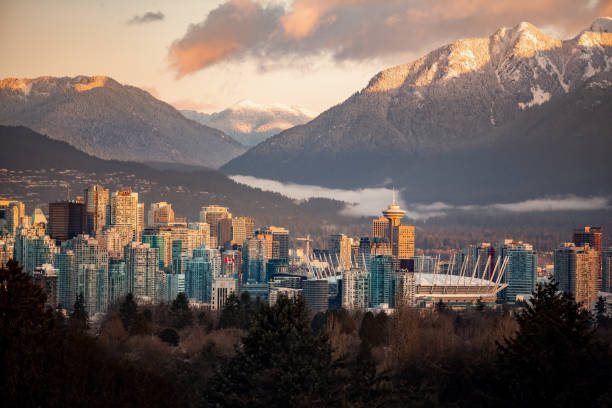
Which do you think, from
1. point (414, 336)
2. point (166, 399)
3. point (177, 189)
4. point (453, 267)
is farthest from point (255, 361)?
point (177, 189)

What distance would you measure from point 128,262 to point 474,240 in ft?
251

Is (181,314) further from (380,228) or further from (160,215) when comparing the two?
(380,228)

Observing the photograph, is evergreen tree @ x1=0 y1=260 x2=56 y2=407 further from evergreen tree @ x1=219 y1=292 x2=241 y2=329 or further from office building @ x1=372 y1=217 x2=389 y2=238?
office building @ x1=372 y1=217 x2=389 y2=238

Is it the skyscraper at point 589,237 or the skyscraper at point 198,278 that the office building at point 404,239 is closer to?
the skyscraper at point 589,237

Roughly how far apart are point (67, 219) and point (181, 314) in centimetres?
9534

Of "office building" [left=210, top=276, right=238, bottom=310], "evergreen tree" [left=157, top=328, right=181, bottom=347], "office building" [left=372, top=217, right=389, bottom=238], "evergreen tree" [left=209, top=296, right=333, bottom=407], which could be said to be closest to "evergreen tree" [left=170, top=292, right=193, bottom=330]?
"evergreen tree" [left=157, top=328, right=181, bottom=347]

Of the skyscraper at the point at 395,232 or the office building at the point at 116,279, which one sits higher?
the skyscraper at the point at 395,232

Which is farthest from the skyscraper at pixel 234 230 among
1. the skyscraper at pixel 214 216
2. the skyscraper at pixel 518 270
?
the skyscraper at pixel 518 270

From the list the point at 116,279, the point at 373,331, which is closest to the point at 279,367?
the point at 373,331

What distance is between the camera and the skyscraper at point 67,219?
506 feet

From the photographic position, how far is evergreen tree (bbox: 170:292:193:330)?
63250 mm

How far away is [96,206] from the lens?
166625 millimetres

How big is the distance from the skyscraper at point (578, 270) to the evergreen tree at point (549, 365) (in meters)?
100

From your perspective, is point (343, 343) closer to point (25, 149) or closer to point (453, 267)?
point (453, 267)
